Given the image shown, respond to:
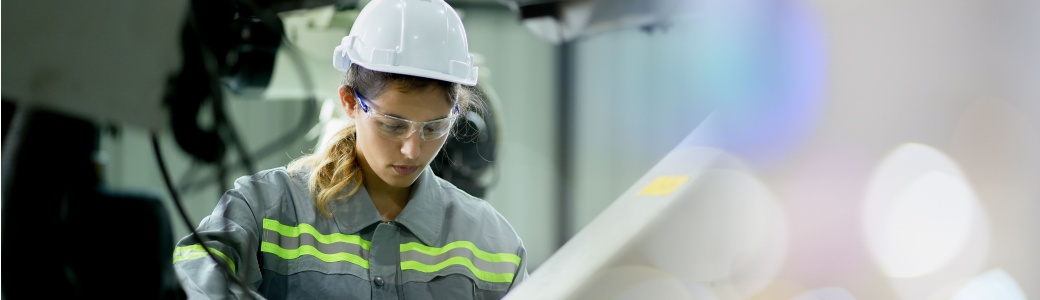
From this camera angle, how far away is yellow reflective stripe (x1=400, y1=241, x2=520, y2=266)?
136 centimetres

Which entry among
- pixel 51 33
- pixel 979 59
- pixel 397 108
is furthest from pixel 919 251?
pixel 51 33

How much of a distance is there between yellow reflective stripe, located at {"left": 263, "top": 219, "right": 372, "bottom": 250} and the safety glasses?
0.17m

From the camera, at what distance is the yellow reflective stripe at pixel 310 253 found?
125cm

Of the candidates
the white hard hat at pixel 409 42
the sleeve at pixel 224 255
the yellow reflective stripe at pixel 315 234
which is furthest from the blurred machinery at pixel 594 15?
the sleeve at pixel 224 255

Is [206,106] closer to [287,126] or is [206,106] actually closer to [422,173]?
[422,173]

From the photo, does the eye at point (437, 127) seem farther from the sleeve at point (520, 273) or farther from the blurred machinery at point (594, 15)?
the blurred machinery at point (594, 15)

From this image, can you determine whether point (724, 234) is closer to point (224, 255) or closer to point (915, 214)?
point (915, 214)

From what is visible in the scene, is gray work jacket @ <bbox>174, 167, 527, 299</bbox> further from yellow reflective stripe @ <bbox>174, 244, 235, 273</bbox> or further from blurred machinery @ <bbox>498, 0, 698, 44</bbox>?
blurred machinery @ <bbox>498, 0, 698, 44</bbox>

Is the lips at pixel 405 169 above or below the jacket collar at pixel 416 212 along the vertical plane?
above

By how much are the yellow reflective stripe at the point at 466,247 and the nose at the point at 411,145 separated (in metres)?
0.17

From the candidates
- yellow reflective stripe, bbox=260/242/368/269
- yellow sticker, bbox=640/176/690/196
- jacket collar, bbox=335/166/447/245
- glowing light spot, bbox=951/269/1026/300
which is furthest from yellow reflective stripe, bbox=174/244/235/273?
glowing light spot, bbox=951/269/1026/300

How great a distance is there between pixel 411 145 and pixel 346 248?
0.20 metres

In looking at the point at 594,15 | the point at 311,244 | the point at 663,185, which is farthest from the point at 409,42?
the point at 594,15

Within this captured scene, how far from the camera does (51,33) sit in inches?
63.5
